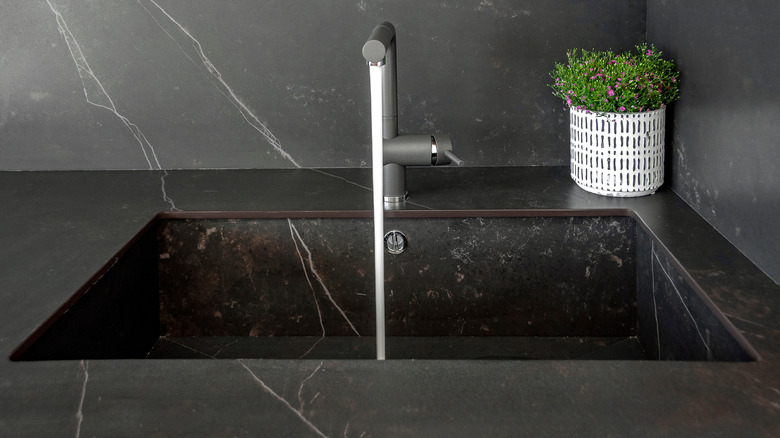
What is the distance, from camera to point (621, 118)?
1.50m

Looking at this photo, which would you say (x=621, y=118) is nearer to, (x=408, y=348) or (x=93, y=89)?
(x=408, y=348)

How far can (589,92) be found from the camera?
1499 millimetres

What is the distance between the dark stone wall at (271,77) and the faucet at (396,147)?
0.27 metres

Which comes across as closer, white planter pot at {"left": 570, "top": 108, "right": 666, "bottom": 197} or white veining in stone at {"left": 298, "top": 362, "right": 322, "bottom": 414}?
white veining in stone at {"left": 298, "top": 362, "right": 322, "bottom": 414}

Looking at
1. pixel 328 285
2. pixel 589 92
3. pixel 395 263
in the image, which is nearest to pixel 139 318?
pixel 328 285

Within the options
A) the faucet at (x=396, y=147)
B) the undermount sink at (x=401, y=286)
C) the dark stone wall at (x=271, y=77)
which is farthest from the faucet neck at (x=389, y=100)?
the dark stone wall at (x=271, y=77)

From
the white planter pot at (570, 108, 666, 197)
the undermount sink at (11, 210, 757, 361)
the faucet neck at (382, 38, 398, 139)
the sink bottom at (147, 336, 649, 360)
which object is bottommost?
the sink bottom at (147, 336, 649, 360)

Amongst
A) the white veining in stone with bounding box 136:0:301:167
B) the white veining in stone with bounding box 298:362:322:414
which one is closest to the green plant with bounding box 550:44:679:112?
the white veining in stone with bounding box 136:0:301:167

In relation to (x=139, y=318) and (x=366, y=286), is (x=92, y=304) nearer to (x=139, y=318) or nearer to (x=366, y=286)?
(x=139, y=318)

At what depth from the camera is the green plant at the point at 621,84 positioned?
148 cm

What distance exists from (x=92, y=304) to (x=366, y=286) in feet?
1.56

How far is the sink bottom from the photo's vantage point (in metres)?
1.46

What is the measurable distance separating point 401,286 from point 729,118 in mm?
602

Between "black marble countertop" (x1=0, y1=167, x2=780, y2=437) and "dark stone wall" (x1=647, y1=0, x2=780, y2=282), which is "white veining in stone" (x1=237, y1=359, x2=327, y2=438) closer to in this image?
"black marble countertop" (x1=0, y1=167, x2=780, y2=437)
